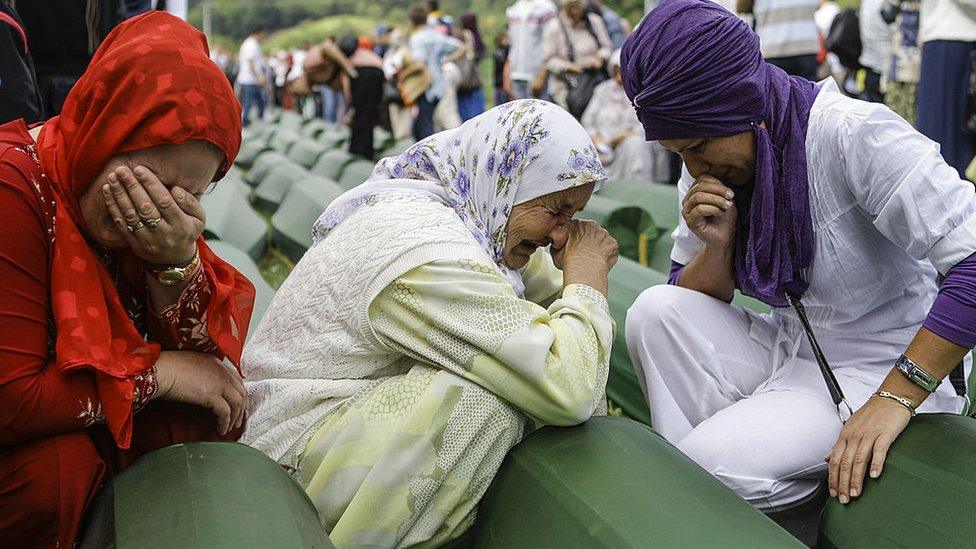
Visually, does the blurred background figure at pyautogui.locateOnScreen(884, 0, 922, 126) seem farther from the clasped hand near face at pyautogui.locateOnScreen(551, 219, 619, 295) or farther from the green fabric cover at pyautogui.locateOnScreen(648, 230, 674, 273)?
the clasped hand near face at pyautogui.locateOnScreen(551, 219, 619, 295)

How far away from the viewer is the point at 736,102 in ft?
6.75

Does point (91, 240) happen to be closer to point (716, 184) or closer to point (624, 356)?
point (716, 184)

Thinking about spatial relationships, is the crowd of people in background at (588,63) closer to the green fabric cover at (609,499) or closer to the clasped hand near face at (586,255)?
the clasped hand near face at (586,255)

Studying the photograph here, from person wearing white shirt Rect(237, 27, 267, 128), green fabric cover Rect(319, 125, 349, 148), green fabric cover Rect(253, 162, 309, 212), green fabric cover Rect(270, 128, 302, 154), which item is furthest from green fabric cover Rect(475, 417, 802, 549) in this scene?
person wearing white shirt Rect(237, 27, 267, 128)

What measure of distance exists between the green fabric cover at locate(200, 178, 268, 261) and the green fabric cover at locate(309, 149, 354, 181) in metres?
2.34

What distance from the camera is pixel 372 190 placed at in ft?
6.89

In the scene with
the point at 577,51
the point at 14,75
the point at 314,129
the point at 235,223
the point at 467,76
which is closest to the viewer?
the point at 14,75

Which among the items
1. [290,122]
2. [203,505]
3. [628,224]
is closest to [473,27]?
[290,122]

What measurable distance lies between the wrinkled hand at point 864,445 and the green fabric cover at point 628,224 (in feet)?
Answer: 8.16

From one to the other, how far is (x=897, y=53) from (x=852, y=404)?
12.6 feet

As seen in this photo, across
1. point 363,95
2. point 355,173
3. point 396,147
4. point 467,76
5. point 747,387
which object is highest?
point 747,387

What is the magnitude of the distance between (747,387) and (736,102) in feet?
2.38

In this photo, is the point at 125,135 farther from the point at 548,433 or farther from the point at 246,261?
the point at 246,261

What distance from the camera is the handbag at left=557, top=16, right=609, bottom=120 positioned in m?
7.54
